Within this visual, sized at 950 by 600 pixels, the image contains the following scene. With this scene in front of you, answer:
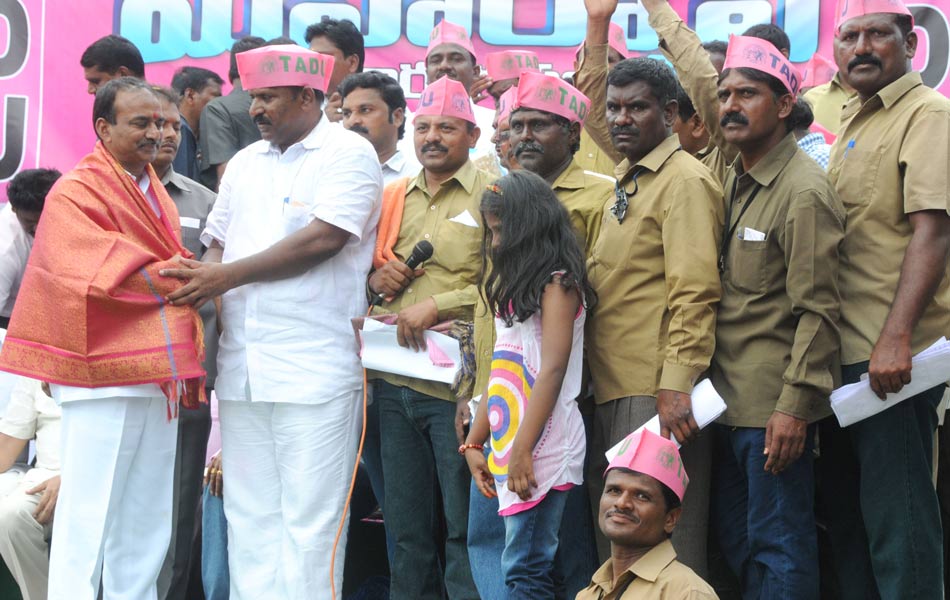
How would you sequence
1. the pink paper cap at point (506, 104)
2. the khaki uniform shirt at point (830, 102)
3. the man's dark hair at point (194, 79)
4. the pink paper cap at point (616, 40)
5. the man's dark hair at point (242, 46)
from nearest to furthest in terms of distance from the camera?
the pink paper cap at point (506, 104) → the pink paper cap at point (616, 40) → the khaki uniform shirt at point (830, 102) → the man's dark hair at point (242, 46) → the man's dark hair at point (194, 79)

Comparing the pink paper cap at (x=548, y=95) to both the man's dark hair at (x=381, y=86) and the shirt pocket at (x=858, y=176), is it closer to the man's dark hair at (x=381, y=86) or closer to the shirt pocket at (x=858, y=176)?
the shirt pocket at (x=858, y=176)

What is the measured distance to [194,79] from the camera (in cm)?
699

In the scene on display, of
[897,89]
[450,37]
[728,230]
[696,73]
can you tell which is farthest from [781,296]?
[450,37]

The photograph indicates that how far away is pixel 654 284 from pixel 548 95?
2.86 feet

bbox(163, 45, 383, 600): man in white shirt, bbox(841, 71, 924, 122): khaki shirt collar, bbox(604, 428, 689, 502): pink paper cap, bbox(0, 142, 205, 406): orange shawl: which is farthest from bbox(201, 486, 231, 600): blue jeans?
bbox(841, 71, 924, 122): khaki shirt collar

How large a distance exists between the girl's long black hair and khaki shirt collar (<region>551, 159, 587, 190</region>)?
337mm

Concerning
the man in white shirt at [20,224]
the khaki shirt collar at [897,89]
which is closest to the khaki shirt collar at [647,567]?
the khaki shirt collar at [897,89]

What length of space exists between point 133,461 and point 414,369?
1.10 metres

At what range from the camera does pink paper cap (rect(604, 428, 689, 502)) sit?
12.0 feet

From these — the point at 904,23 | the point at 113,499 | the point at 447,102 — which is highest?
the point at 904,23

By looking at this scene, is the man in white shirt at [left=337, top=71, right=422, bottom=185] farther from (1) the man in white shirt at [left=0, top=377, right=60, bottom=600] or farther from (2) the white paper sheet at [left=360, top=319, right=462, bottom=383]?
(1) the man in white shirt at [left=0, top=377, right=60, bottom=600]

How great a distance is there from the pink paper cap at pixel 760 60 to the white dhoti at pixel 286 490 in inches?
74.4

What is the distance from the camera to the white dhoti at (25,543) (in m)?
5.46

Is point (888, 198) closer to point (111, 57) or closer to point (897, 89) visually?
point (897, 89)
